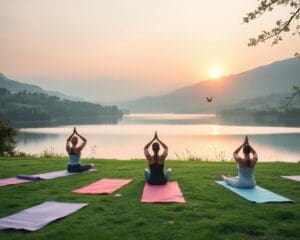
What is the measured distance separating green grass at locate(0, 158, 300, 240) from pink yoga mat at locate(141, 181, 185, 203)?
0.17 m

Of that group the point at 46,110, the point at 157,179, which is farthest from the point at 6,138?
the point at 46,110

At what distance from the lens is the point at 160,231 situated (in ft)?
18.7

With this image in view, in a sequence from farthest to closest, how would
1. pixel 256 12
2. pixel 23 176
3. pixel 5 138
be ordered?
pixel 5 138, pixel 23 176, pixel 256 12

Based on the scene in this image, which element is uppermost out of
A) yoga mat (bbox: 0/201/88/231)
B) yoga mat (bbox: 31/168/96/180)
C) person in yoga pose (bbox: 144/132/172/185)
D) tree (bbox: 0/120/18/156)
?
tree (bbox: 0/120/18/156)

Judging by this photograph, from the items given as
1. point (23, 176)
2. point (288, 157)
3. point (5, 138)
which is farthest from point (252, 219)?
point (288, 157)

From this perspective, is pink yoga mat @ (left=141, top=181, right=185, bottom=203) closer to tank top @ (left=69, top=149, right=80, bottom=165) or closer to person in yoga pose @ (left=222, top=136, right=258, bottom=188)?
person in yoga pose @ (left=222, top=136, right=258, bottom=188)

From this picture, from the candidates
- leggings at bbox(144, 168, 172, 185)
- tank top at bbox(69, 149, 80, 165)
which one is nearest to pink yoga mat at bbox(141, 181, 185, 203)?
leggings at bbox(144, 168, 172, 185)

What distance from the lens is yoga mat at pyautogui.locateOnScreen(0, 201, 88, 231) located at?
6.04 metres

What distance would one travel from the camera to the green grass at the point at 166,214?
5.61 m

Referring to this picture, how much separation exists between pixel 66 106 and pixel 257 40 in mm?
123009

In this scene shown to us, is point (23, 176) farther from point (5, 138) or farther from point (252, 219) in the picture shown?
point (5, 138)

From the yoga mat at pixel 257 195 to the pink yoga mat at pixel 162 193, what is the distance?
50.3 inches

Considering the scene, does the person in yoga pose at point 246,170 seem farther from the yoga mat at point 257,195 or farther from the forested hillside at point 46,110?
the forested hillside at point 46,110

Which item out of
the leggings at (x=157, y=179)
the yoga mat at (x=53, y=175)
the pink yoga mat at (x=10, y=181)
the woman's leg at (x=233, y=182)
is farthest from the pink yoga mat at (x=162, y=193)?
the pink yoga mat at (x=10, y=181)
